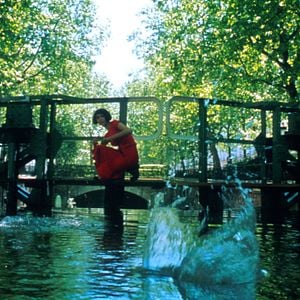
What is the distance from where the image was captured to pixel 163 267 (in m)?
4.82

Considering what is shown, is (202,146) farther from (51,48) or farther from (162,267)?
(51,48)

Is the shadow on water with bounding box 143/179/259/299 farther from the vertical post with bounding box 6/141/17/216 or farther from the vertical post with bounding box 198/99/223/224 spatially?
the vertical post with bounding box 6/141/17/216

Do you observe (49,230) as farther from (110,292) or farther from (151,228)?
(110,292)

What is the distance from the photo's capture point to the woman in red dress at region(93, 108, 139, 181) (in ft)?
32.4

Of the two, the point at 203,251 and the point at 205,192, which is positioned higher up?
the point at 205,192

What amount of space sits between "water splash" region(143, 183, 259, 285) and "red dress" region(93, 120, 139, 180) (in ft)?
15.3

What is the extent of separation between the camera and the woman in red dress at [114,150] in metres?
9.88

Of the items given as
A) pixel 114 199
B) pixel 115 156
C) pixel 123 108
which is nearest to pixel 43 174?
pixel 114 199

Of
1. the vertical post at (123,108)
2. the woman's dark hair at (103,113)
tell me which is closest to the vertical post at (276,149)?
the vertical post at (123,108)

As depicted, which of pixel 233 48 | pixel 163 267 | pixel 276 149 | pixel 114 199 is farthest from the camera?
pixel 233 48

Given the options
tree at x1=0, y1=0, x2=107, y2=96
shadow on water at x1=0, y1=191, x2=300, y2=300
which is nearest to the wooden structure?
shadow on water at x1=0, y1=191, x2=300, y2=300

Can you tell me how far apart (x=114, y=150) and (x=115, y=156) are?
13 centimetres

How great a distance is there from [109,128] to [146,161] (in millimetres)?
47705

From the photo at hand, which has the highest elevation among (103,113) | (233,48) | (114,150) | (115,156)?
(233,48)
